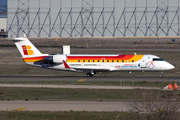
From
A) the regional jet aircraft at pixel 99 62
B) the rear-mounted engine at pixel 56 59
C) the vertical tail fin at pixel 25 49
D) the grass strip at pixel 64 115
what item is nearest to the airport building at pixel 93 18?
the regional jet aircraft at pixel 99 62

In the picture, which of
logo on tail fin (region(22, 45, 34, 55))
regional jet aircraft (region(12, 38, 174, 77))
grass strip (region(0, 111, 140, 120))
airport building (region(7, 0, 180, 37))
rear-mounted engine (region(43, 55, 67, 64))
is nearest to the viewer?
grass strip (region(0, 111, 140, 120))

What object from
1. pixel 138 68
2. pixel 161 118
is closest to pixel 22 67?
pixel 138 68

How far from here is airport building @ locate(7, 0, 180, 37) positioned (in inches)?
3812

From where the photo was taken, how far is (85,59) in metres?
42.2

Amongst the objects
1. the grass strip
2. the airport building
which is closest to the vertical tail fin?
the grass strip

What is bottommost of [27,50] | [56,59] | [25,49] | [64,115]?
[64,115]

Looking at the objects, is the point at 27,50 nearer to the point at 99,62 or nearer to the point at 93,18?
the point at 99,62

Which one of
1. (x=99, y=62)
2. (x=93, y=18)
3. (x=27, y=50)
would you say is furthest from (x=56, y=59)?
(x=93, y=18)

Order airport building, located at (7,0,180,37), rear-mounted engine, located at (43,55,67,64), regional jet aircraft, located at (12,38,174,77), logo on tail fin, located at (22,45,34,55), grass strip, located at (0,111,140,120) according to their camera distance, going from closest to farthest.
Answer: grass strip, located at (0,111,140,120) → regional jet aircraft, located at (12,38,174,77) → rear-mounted engine, located at (43,55,67,64) → logo on tail fin, located at (22,45,34,55) → airport building, located at (7,0,180,37)

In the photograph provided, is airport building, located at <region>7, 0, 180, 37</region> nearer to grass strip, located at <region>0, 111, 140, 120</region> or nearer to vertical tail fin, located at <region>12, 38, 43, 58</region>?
vertical tail fin, located at <region>12, 38, 43, 58</region>

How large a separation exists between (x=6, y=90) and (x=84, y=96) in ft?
27.8

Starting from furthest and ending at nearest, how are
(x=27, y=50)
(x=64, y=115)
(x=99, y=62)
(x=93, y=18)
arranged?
(x=93, y=18) → (x=27, y=50) → (x=99, y=62) → (x=64, y=115)

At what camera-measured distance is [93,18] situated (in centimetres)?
9938

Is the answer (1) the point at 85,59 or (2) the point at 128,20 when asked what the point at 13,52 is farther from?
(2) the point at 128,20
